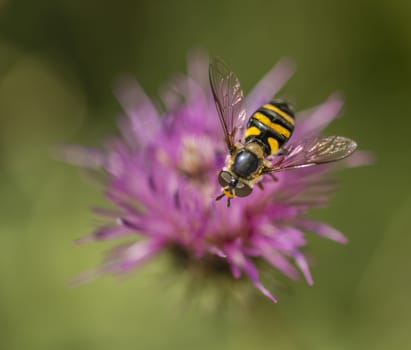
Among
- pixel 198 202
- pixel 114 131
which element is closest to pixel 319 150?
pixel 198 202

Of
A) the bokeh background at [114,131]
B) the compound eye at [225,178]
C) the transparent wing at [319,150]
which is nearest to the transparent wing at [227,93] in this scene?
the compound eye at [225,178]

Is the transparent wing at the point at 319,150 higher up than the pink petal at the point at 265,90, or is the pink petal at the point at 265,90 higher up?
the pink petal at the point at 265,90

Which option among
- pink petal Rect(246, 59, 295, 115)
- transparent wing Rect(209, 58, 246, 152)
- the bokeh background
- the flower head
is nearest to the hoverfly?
transparent wing Rect(209, 58, 246, 152)

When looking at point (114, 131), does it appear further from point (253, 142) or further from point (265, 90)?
point (253, 142)

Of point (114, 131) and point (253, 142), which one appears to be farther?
point (114, 131)

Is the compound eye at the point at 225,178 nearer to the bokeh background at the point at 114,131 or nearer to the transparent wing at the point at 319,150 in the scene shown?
the transparent wing at the point at 319,150

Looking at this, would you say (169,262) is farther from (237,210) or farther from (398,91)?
(398,91)

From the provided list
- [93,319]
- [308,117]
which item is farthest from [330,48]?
[93,319]

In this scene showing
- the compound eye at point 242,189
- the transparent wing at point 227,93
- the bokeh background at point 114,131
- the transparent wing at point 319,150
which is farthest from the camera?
the bokeh background at point 114,131
